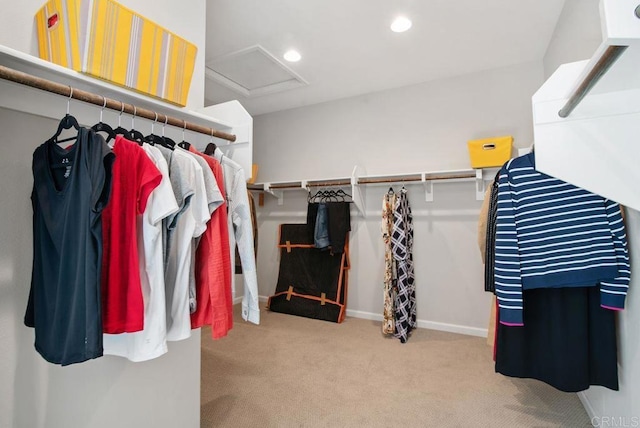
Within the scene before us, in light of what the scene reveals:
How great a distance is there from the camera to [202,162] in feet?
3.84

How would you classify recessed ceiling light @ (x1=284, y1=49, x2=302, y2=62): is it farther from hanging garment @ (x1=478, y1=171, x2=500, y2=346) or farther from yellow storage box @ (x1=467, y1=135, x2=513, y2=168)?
hanging garment @ (x1=478, y1=171, x2=500, y2=346)

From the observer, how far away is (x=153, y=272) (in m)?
0.97

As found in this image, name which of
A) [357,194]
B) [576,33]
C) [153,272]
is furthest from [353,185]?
[153,272]

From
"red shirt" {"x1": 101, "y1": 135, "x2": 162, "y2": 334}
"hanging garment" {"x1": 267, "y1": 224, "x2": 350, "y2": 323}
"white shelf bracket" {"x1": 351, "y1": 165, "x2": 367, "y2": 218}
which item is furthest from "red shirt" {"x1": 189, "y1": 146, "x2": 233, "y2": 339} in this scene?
"hanging garment" {"x1": 267, "y1": 224, "x2": 350, "y2": 323}

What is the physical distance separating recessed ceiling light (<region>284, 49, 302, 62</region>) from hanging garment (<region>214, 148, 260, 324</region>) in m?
1.69

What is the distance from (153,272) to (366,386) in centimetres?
161

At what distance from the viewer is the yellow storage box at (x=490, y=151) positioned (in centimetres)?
257

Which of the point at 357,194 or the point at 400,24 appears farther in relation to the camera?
the point at 357,194

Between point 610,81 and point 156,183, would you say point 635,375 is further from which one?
point 156,183

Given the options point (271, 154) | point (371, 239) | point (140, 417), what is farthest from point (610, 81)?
point (271, 154)

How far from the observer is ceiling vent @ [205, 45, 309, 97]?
2645 mm

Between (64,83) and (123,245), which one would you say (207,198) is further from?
(64,83)

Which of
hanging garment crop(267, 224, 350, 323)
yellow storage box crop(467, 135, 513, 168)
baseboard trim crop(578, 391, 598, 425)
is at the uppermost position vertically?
yellow storage box crop(467, 135, 513, 168)

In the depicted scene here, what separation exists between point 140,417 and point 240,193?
1011mm
